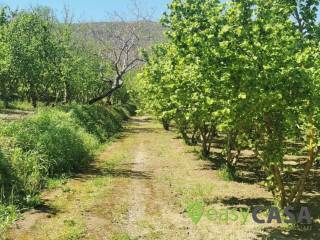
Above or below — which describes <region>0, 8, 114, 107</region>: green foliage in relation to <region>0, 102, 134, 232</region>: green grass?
above

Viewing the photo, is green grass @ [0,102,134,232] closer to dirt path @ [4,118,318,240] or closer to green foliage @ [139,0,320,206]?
dirt path @ [4,118,318,240]

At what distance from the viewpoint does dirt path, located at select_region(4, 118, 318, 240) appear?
11789 millimetres

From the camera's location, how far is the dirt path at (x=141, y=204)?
1179 centimetres

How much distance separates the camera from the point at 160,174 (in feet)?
68.2

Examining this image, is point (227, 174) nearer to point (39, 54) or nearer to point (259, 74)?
point (259, 74)

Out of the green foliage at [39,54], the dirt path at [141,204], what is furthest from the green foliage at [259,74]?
the green foliage at [39,54]

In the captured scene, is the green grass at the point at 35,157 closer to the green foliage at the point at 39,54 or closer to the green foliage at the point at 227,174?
the green foliage at the point at 227,174

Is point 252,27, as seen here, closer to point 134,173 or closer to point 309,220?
point 309,220

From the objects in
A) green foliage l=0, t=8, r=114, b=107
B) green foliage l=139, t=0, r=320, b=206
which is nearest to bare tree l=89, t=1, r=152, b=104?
green foliage l=0, t=8, r=114, b=107

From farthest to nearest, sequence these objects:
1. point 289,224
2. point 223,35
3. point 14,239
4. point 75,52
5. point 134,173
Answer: point 75,52
point 134,173
point 289,224
point 223,35
point 14,239

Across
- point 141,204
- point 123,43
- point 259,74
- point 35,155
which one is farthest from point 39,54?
point 259,74

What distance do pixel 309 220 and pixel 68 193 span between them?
814 centimetres

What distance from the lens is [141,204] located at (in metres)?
14.8

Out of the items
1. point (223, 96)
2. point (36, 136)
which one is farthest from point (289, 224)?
point (36, 136)
